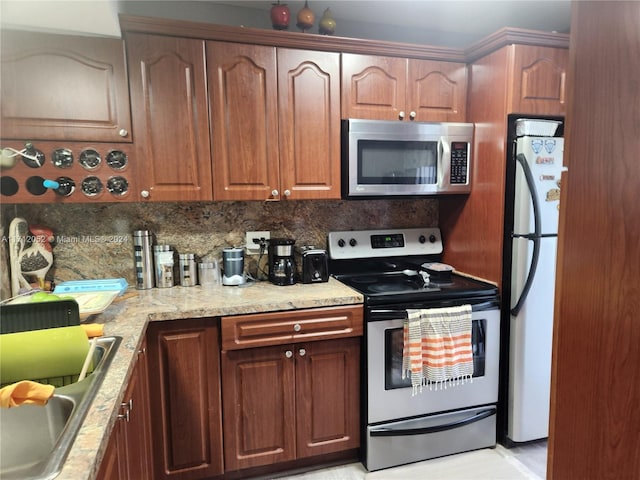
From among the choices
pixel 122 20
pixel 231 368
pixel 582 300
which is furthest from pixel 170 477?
pixel 122 20

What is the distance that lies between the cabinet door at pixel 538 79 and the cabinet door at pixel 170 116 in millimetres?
1556

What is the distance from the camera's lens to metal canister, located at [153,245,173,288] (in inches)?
85.7

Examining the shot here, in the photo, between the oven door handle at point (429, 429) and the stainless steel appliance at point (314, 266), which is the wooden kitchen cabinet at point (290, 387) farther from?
the stainless steel appliance at point (314, 266)

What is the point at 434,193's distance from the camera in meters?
2.32

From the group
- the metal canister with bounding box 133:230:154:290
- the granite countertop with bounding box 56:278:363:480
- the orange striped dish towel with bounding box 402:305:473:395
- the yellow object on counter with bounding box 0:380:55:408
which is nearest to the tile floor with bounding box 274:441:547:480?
the orange striped dish towel with bounding box 402:305:473:395

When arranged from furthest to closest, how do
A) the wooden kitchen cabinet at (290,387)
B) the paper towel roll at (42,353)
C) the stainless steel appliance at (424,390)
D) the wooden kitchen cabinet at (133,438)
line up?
the stainless steel appliance at (424,390) < the wooden kitchen cabinet at (290,387) < the paper towel roll at (42,353) < the wooden kitchen cabinet at (133,438)

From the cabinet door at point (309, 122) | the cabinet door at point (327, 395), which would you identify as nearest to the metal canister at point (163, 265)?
the cabinet door at point (309, 122)

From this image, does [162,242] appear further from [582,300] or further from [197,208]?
[582,300]

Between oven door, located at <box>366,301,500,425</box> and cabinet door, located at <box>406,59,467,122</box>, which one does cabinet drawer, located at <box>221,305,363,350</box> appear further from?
cabinet door, located at <box>406,59,467,122</box>

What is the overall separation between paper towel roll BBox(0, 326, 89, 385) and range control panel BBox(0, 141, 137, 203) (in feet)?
2.91

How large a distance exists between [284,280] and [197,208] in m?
0.65

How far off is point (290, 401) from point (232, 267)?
2.51ft

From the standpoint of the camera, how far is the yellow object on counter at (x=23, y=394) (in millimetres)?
905

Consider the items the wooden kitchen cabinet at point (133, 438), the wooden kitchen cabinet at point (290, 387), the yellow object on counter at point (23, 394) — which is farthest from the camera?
the wooden kitchen cabinet at point (290, 387)
